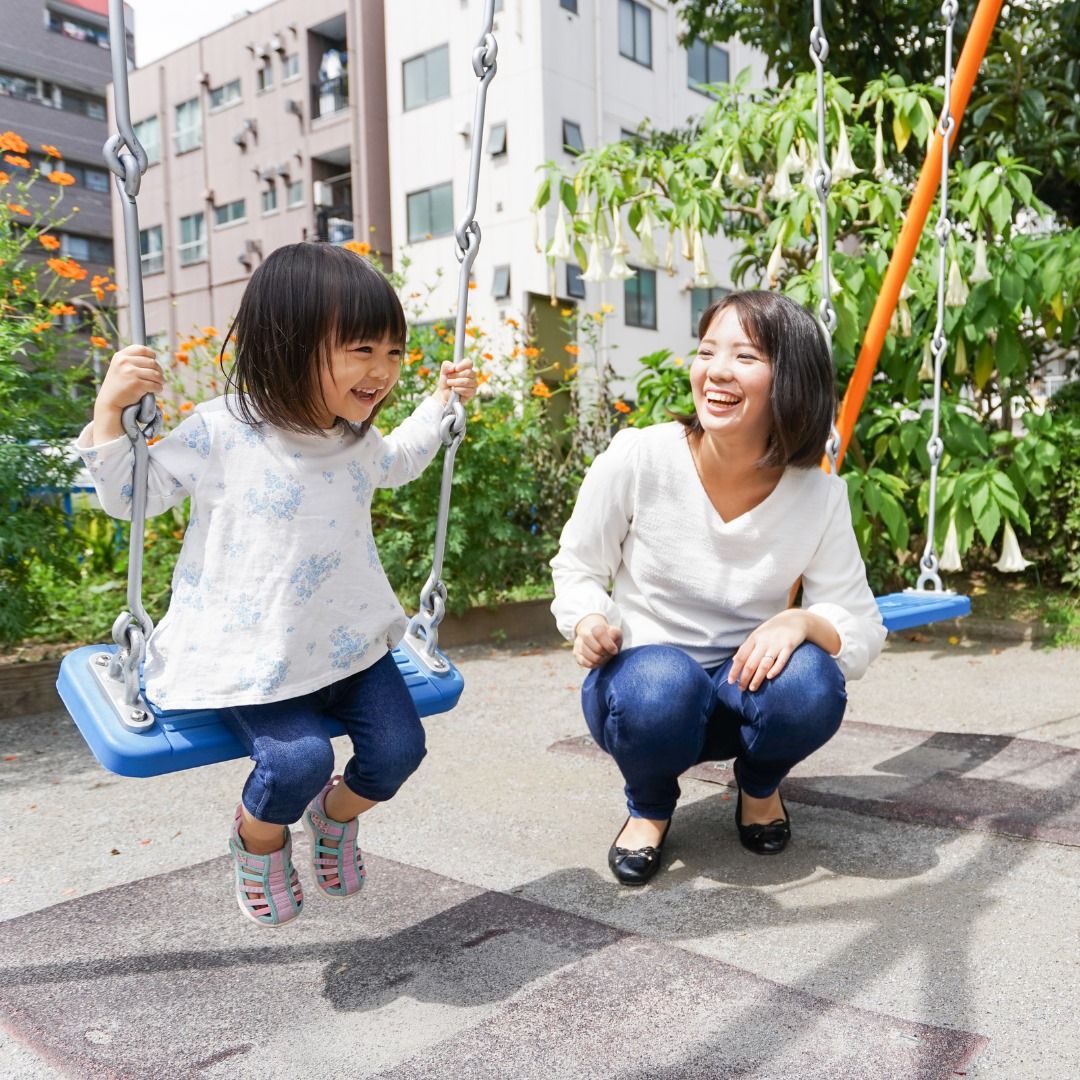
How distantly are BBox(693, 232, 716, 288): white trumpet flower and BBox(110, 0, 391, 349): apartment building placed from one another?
11362mm

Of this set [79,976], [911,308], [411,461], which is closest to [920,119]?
[911,308]

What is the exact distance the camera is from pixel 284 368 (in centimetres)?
161

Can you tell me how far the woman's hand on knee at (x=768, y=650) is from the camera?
193 cm

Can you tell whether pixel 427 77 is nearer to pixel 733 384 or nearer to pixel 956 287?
pixel 956 287

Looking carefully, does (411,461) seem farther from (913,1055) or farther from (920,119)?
(920,119)

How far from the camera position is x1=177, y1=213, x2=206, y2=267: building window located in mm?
19719

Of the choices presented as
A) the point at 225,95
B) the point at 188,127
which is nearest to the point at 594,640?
the point at 225,95

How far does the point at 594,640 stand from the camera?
6.49 feet

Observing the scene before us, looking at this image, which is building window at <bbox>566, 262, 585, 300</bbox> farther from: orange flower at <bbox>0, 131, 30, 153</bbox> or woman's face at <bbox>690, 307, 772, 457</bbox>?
woman's face at <bbox>690, 307, 772, 457</bbox>

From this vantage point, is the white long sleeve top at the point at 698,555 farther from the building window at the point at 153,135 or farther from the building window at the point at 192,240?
the building window at the point at 153,135

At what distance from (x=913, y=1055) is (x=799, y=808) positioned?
1090mm

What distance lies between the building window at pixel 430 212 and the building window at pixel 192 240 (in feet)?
Result: 19.1

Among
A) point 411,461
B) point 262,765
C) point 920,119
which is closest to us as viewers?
point 262,765

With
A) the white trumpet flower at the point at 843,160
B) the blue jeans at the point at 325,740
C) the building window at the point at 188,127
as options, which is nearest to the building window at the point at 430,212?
the building window at the point at 188,127
